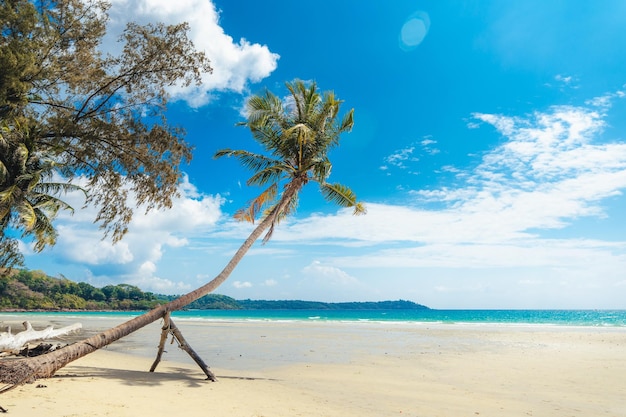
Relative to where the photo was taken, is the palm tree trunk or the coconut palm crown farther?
the coconut palm crown

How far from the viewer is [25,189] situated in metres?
15.6

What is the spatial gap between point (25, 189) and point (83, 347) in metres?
9.64


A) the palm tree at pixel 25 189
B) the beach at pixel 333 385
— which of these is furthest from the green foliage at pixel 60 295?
the beach at pixel 333 385

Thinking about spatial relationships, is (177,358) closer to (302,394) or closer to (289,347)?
(289,347)

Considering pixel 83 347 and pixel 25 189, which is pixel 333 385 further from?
pixel 25 189

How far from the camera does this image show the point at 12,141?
41.9 feet

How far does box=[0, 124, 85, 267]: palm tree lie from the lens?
507 inches

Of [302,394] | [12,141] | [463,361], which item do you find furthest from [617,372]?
[12,141]

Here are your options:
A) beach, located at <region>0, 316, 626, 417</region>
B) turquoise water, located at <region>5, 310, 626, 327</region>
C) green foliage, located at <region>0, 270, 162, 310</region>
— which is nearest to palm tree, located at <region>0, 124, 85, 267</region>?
beach, located at <region>0, 316, 626, 417</region>

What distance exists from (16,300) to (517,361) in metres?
121

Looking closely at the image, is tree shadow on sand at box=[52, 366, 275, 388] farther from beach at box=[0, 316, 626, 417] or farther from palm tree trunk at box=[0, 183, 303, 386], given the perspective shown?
palm tree trunk at box=[0, 183, 303, 386]

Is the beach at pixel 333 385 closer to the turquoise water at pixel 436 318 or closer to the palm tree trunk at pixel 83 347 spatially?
the palm tree trunk at pixel 83 347

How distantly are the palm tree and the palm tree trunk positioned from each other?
6851 mm

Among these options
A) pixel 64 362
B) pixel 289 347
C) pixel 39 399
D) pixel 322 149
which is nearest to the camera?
pixel 39 399
